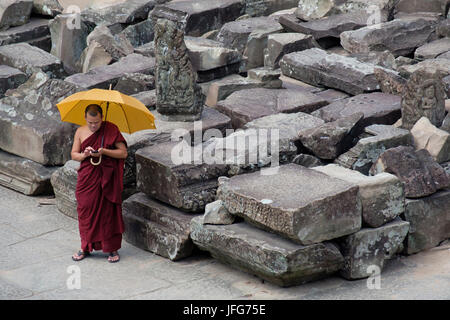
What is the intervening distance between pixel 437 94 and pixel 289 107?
158 centimetres

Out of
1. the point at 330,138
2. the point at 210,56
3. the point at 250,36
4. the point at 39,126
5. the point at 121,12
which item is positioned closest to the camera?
the point at 330,138

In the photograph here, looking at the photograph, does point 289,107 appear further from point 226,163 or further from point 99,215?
point 99,215

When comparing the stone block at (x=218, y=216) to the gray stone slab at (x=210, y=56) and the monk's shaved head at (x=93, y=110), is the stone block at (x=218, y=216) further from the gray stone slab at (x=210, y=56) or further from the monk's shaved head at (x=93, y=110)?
the gray stone slab at (x=210, y=56)

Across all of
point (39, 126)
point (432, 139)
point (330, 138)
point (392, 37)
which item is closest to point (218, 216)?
point (330, 138)

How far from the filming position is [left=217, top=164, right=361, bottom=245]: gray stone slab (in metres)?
6.32

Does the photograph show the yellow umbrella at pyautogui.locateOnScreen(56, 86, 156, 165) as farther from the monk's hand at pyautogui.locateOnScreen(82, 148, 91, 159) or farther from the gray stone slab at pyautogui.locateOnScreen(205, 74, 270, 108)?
the gray stone slab at pyautogui.locateOnScreen(205, 74, 270, 108)

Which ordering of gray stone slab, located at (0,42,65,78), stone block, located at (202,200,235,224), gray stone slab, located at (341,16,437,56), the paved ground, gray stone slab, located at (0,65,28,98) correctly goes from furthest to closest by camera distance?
1. gray stone slab, located at (0,42,65,78)
2. gray stone slab, located at (0,65,28,98)
3. gray stone slab, located at (341,16,437,56)
4. stone block, located at (202,200,235,224)
5. the paved ground

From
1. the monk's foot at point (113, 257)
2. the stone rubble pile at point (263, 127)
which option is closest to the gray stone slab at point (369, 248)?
the stone rubble pile at point (263, 127)

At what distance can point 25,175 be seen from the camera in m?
8.81

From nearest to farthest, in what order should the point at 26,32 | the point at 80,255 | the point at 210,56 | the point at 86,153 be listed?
the point at 86,153 < the point at 80,255 < the point at 210,56 < the point at 26,32

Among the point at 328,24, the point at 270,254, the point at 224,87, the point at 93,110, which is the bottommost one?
the point at 270,254

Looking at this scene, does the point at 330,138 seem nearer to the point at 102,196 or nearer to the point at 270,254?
the point at 270,254

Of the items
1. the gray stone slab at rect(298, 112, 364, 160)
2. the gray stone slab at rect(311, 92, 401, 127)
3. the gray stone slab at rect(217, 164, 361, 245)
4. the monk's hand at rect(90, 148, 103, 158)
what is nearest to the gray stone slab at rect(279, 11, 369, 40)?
the gray stone slab at rect(311, 92, 401, 127)

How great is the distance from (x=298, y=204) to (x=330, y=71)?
141 inches
